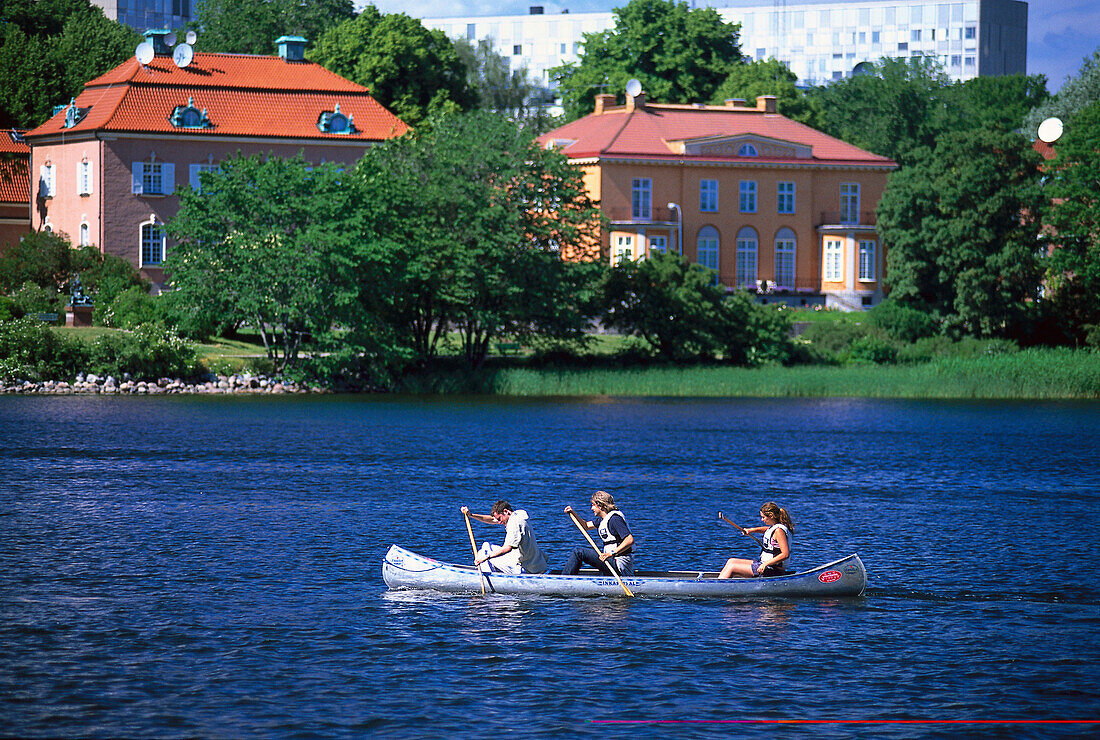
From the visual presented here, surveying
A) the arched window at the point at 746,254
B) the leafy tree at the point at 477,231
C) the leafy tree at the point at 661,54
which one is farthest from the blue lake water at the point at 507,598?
the leafy tree at the point at 661,54

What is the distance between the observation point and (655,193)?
308ft

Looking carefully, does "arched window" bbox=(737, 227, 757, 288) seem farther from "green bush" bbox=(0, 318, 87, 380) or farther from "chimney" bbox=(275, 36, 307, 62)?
"green bush" bbox=(0, 318, 87, 380)

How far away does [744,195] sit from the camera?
9606cm

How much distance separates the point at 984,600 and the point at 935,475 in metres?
17.3

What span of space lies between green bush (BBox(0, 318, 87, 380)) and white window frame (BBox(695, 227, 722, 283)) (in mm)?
45141

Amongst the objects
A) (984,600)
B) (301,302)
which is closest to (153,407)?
(301,302)

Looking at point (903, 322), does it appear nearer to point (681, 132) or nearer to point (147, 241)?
point (681, 132)

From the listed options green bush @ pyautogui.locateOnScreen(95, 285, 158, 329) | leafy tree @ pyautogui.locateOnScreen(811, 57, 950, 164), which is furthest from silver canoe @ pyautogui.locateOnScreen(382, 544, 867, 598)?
leafy tree @ pyautogui.locateOnScreen(811, 57, 950, 164)

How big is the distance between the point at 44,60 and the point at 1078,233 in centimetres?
6439

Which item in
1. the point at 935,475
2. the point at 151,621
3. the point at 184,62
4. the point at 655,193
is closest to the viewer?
the point at 151,621

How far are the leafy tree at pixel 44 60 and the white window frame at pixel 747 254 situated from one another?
42.8 metres

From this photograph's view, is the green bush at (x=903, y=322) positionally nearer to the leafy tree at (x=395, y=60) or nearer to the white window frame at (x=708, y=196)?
the white window frame at (x=708, y=196)

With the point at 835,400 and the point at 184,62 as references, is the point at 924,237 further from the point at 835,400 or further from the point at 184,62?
the point at 184,62

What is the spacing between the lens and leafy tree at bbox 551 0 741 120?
107 metres
